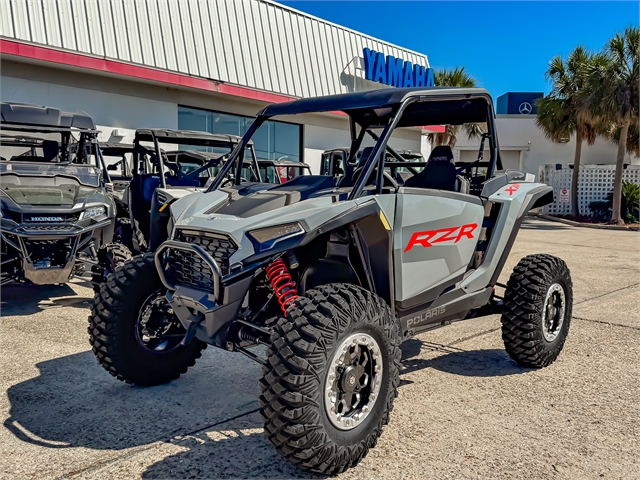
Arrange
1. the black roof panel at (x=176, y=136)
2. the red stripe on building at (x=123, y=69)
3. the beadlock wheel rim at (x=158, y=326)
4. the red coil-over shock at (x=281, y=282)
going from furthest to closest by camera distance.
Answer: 1. the red stripe on building at (x=123, y=69)
2. the black roof panel at (x=176, y=136)
3. the beadlock wheel rim at (x=158, y=326)
4. the red coil-over shock at (x=281, y=282)

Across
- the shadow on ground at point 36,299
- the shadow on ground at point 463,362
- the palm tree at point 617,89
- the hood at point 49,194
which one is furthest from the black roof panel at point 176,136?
the palm tree at point 617,89

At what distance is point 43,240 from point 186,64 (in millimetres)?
9382

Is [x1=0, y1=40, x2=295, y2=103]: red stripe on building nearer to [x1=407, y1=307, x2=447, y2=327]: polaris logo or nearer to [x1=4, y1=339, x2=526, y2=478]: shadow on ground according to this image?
[x1=4, y1=339, x2=526, y2=478]: shadow on ground

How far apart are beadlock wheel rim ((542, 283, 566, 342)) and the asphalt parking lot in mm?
258

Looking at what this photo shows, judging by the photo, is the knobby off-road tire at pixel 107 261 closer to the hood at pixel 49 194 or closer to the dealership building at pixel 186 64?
the hood at pixel 49 194

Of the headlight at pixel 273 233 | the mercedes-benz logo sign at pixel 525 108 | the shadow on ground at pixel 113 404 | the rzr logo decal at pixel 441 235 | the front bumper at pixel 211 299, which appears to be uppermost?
the mercedes-benz logo sign at pixel 525 108

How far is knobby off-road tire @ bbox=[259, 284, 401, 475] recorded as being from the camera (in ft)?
8.68

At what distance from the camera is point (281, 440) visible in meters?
2.65

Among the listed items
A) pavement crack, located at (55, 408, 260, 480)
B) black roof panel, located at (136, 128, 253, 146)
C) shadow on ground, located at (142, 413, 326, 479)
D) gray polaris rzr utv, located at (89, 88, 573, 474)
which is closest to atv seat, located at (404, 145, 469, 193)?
gray polaris rzr utv, located at (89, 88, 573, 474)

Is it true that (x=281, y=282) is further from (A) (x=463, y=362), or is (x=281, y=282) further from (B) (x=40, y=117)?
(B) (x=40, y=117)

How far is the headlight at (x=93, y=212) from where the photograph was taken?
6.23 metres

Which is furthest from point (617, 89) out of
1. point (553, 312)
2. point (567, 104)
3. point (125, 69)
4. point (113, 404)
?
point (113, 404)

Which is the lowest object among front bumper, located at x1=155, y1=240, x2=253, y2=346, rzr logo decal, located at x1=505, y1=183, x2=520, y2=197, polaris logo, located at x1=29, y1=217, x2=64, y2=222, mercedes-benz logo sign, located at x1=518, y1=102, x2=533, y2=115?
front bumper, located at x1=155, y1=240, x2=253, y2=346

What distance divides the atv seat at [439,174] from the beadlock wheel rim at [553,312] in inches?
44.5
